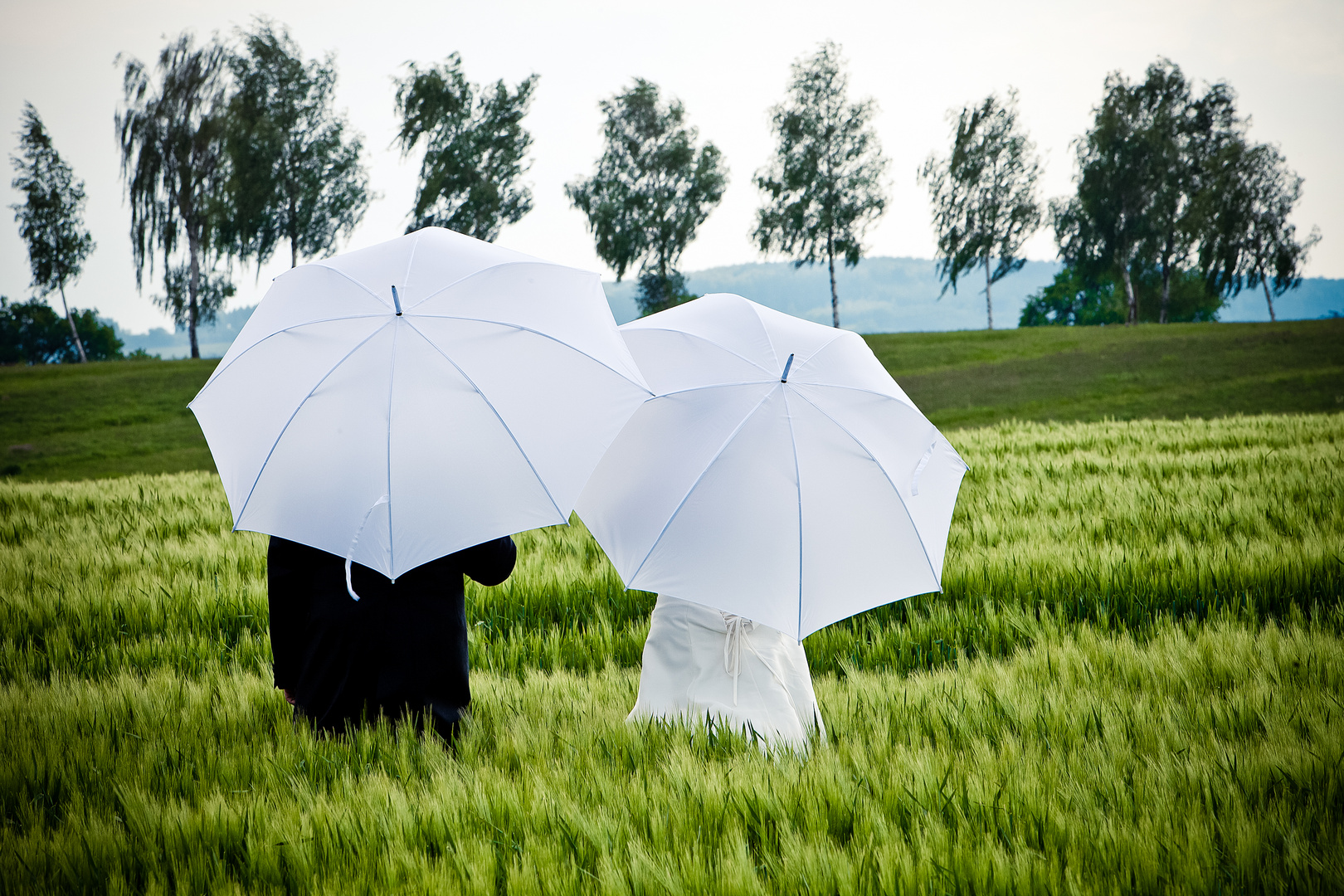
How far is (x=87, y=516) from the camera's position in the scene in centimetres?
774

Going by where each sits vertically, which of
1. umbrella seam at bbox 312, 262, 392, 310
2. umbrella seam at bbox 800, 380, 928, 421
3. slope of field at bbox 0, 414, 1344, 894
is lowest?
slope of field at bbox 0, 414, 1344, 894

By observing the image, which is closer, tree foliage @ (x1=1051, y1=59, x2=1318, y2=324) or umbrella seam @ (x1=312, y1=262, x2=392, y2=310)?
umbrella seam @ (x1=312, y1=262, x2=392, y2=310)

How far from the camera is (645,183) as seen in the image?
1831 inches

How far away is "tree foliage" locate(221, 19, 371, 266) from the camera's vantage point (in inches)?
1523

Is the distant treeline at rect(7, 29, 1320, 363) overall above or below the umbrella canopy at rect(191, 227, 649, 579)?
above

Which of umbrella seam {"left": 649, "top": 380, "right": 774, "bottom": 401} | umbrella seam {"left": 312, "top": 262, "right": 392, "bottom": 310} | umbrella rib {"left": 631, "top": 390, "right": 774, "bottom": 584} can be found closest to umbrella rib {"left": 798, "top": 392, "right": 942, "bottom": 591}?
umbrella seam {"left": 649, "top": 380, "right": 774, "bottom": 401}

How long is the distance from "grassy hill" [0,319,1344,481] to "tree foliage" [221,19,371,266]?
8.06 metres

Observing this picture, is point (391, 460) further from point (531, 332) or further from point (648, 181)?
point (648, 181)

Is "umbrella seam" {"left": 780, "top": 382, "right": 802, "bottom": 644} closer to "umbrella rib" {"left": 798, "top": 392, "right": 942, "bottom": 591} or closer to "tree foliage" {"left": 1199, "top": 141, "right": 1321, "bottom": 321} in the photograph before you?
"umbrella rib" {"left": 798, "top": 392, "right": 942, "bottom": 591}

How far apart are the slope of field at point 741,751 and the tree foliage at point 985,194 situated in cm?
4701

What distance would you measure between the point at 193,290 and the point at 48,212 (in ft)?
45.7

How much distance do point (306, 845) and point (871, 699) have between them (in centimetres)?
240

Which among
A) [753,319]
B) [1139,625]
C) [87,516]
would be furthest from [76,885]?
[87,516]

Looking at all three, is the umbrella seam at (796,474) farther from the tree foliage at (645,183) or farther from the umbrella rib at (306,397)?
the tree foliage at (645,183)
